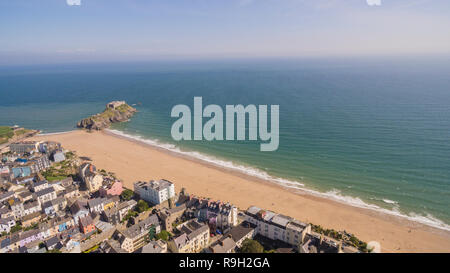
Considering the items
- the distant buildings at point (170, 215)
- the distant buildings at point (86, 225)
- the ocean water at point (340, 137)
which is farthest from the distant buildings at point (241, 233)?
the distant buildings at point (86, 225)

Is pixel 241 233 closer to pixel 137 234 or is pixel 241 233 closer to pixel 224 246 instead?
pixel 224 246

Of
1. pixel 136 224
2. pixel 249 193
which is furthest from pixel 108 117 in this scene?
pixel 136 224

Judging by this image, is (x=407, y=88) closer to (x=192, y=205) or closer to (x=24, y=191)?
(x=192, y=205)

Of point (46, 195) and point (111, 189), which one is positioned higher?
point (111, 189)

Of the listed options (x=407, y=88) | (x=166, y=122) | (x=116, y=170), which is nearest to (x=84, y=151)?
(x=116, y=170)

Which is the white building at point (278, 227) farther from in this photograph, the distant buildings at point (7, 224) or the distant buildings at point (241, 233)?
the distant buildings at point (7, 224)
